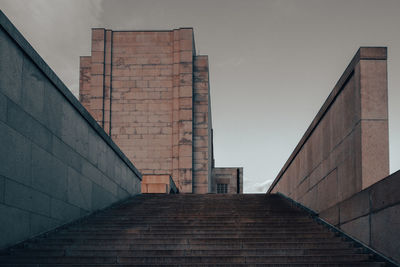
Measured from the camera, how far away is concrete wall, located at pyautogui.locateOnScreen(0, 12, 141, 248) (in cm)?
723

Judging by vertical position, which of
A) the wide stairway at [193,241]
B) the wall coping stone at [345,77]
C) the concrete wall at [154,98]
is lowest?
the wide stairway at [193,241]

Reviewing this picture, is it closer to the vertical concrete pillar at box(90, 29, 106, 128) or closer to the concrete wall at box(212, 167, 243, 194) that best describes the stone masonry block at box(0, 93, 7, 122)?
the vertical concrete pillar at box(90, 29, 106, 128)

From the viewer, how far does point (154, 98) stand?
28.3m

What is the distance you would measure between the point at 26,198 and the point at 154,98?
2076 centimetres

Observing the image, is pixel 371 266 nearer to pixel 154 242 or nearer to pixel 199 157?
pixel 154 242

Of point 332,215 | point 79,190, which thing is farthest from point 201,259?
point 79,190

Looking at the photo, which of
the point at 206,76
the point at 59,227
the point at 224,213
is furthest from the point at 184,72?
the point at 59,227

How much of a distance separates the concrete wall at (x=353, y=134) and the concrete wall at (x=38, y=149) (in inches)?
234

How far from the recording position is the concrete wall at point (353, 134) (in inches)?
316

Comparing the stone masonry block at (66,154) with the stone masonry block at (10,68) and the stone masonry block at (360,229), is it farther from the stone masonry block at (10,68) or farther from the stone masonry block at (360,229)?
the stone masonry block at (360,229)

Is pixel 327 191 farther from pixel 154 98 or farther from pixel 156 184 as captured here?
pixel 154 98

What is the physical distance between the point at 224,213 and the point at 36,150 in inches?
192

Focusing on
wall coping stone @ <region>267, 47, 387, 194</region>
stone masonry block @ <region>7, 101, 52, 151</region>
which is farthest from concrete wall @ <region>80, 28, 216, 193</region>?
stone masonry block @ <region>7, 101, 52, 151</region>

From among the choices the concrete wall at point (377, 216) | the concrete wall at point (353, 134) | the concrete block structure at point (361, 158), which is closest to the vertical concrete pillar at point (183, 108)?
the concrete wall at point (353, 134)
